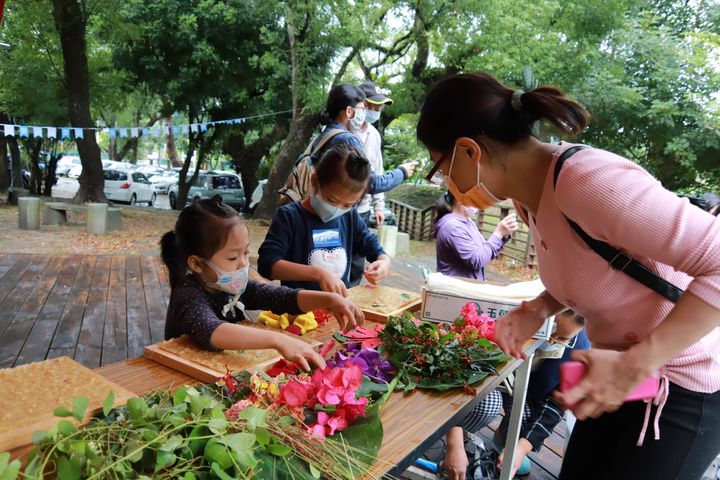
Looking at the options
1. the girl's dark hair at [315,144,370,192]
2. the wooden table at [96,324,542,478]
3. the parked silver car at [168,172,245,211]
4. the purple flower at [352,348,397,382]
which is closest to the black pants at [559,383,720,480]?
the wooden table at [96,324,542,478]

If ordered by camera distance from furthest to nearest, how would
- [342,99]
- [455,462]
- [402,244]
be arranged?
[402,244], [342,99], [455,462]

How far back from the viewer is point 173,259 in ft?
6.57

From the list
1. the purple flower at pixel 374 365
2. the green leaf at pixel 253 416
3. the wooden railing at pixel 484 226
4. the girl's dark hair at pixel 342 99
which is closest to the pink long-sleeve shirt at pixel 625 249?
the purple flower at pixel 374 365

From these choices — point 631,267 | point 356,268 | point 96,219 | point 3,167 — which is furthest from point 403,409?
point 3,167

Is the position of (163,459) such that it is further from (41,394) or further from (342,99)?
(342,99)

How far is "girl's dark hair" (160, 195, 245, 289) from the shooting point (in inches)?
74.8

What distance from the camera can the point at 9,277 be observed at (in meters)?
5.69

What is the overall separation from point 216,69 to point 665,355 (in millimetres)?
13326

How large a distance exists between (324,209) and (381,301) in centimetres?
54

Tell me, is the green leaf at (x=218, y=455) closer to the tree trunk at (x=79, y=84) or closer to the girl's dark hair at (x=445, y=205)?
the girl's dark hair at (x=445, y=205)

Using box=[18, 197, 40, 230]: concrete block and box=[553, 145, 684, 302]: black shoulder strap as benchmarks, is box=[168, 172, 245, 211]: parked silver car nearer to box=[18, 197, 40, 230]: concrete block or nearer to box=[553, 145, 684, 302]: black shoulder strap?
box=[18, 197, 40, 230]: concrete block

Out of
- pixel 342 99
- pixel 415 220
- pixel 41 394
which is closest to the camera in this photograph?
pixel 41 394

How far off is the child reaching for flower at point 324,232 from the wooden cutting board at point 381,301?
0.09 meters

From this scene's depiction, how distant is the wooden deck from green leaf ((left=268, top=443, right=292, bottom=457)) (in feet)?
7.49
